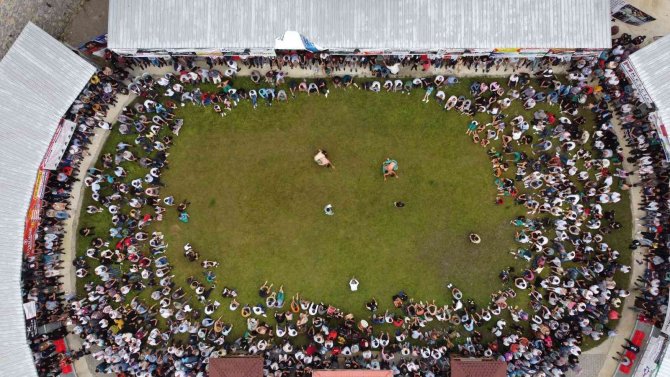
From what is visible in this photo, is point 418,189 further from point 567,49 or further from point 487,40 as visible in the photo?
point 567,49

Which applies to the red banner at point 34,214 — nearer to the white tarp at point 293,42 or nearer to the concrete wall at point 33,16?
the concrete wall at point 33,16

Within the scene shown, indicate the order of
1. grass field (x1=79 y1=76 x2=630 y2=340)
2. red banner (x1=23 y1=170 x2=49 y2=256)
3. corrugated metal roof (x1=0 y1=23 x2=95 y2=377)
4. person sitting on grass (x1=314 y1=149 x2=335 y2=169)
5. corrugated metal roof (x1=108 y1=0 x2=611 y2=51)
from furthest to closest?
1. grass field (x1=79 y1=76 x2=630 y2=340)
2. person sitting on grass (x1=314 y1=149 x2=335 y2=169)
3. red banner (x1=23 y1=170 x2=49 y2=256)
4. corrugated metal roof (x1=108 y1=0 x2=611 y2=51)
5. corrugated metal roof (x1=0 y1=23 x2=95 y2=377)

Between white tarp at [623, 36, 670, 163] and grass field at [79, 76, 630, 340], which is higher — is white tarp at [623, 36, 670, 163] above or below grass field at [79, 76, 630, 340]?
above

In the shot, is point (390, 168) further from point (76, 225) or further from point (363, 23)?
point (76, 225)

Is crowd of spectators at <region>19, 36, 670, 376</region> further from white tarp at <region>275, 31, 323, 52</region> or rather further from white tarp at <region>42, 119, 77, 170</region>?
white tarp at <region>275, 31, 323, 52</region>

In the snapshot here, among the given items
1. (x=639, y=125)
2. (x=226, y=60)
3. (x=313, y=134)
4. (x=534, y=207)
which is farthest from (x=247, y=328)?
(x=639, y=125)

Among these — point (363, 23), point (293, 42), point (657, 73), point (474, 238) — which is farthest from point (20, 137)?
point (657, 73)

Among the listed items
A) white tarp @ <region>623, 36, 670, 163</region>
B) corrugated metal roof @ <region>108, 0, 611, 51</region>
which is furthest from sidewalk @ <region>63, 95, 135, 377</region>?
white tarp @ <region>623, 36, 670, 163</region>

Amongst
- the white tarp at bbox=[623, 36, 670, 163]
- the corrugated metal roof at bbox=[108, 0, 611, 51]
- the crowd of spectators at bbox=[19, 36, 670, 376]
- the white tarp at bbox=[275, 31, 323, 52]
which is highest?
the corrugated metal roof at bbox=[108, 0, 611, 51]

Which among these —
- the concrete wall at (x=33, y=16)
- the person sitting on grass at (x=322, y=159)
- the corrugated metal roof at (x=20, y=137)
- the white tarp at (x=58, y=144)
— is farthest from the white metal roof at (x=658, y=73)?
the concrete wall at (x=33, y=16)
